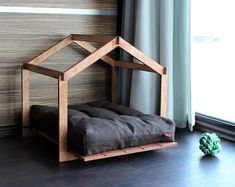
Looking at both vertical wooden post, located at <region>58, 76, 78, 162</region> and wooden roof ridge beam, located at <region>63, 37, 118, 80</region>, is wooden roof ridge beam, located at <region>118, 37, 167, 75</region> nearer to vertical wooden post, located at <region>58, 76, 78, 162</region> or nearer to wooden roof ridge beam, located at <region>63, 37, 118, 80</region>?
wooden roof ridge beam, located at <region>63, 37, 118, 80</region>

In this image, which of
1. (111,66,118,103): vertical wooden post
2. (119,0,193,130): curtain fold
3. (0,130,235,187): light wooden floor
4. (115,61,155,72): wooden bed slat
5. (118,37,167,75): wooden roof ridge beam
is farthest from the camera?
(111,66,118,103): vertical wooden post

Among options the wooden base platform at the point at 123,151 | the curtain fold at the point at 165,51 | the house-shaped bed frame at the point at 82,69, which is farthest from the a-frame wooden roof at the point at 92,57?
the wooden base platform at the point at 123,151

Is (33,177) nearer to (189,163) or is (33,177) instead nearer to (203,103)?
(189,163)

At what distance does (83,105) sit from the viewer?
8.29 ft

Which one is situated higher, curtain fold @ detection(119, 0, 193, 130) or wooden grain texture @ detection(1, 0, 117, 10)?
wooden grain texture @ detection(1, 0, 117, 10)

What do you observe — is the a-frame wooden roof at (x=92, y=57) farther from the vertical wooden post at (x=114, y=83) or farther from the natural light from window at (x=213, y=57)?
the natural light from window at (x=213, y=57)

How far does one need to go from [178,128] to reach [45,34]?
1.03m

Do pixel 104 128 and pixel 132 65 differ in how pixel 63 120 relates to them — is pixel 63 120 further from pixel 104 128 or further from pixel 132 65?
pixel 132 65

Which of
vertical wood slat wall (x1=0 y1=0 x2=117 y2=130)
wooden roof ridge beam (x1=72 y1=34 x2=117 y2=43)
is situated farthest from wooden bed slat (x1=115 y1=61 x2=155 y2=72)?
wooden roof ridge beam (x1=72 y1=34 x2=117 y2=43)

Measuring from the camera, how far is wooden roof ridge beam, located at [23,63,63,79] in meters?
1.98

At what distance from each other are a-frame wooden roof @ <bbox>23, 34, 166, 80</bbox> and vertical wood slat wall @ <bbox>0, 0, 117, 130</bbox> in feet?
0.27

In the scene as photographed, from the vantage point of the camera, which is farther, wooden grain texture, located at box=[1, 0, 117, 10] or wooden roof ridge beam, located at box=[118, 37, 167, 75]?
wooden grain texture, located at box=[1, 0, 117, 10]

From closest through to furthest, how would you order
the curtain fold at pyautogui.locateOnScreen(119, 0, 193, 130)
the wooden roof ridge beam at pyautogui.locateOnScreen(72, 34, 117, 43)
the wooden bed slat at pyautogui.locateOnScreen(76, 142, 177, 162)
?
the wooden bed slat at pyautogui.locateOnScreen(76, 142, 177, 162) → the wooden roof ridge beam at pyautogui.locateOnScreen(72, 34, 117, 43) → the curtain fold at pyautogui.locateOnScreen(119, 0, 193, 130)

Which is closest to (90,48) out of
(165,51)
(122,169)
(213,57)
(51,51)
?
(51,51)
